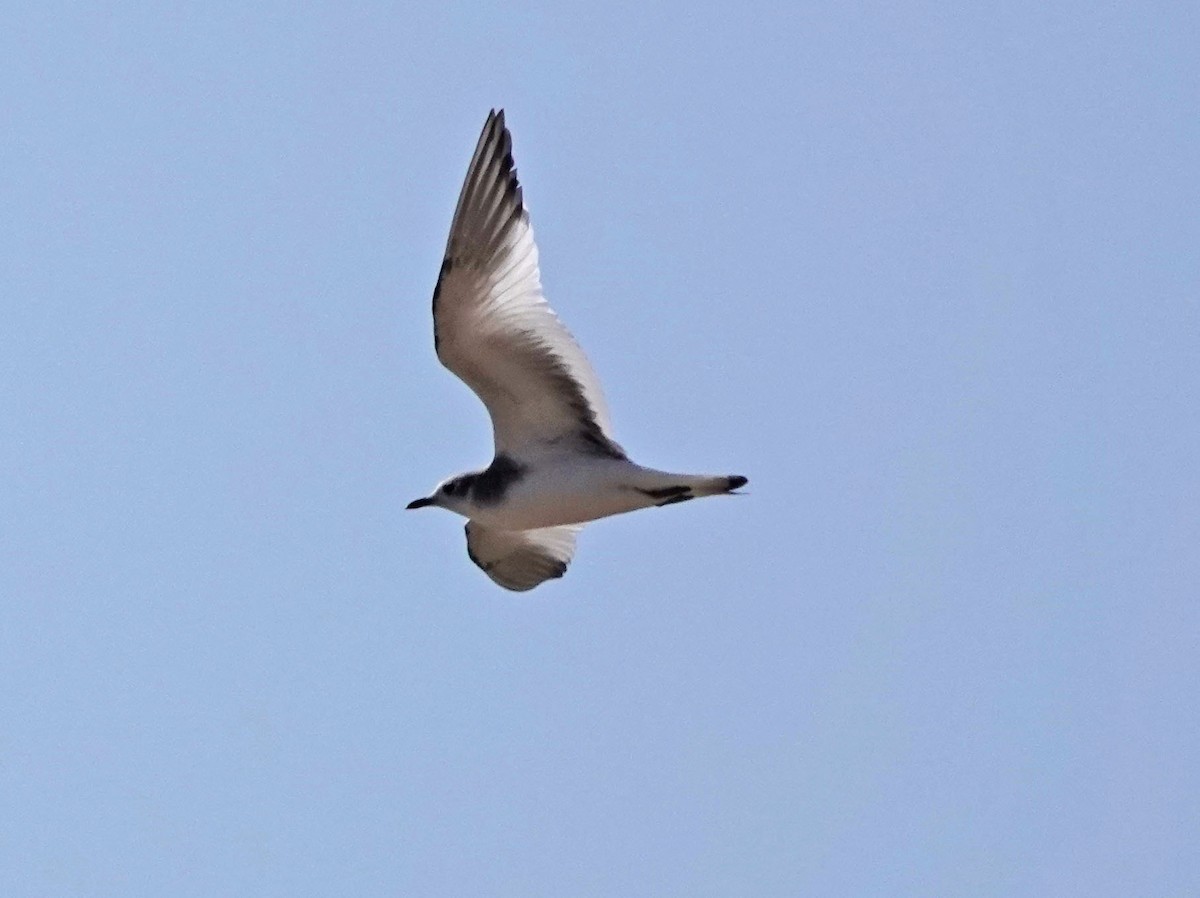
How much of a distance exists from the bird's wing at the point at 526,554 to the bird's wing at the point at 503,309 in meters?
1.90

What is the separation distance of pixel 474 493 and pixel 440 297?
1.44m

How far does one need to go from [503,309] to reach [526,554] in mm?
2669

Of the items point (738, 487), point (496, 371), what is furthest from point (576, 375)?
point (738, 487)

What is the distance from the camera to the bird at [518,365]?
1694 cm

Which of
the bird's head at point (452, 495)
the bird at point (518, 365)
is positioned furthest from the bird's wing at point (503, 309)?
the bird's head at point (452, 495)

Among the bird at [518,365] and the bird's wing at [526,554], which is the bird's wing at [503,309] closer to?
the bird at [518,365]

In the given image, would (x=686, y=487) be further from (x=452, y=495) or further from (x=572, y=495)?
(x=452, y=495)

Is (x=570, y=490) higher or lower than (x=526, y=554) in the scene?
lower

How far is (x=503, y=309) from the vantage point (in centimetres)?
1703

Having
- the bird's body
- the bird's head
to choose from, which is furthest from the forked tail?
the bird's head

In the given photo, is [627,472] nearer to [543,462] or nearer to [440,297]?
[543,462]

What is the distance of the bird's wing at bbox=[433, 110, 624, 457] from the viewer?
55.6 feet

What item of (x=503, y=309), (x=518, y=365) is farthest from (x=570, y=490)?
(x=503, y=309)

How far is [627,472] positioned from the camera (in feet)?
55.0
